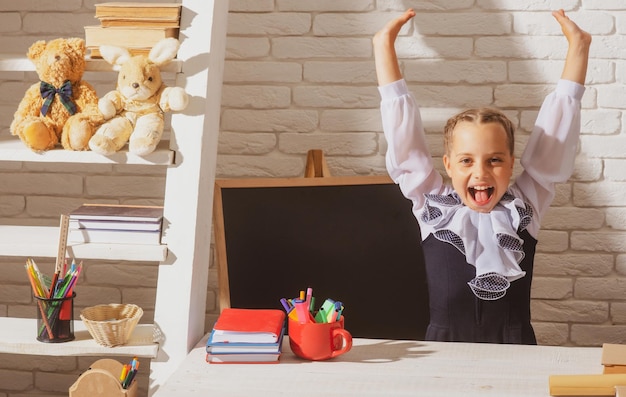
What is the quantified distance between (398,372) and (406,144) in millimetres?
637

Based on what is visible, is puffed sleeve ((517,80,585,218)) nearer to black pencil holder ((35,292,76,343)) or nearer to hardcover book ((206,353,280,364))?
A: hardcover book ((206,353,280,364))

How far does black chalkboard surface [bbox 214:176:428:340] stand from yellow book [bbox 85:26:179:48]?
458mm

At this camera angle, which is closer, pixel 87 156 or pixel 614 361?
pixel 614 361

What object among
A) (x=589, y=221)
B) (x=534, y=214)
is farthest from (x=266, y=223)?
(x=589, y=221)

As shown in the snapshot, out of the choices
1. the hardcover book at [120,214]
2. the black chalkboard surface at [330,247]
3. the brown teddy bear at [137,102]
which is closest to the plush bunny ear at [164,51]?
the brown teddy bear at [137,102]

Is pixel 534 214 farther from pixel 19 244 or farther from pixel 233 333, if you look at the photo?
pixel 19 244

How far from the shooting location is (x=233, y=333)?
64.8 inches

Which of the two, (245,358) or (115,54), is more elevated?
(115,54)

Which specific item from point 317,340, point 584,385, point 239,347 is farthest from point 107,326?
point 584,385

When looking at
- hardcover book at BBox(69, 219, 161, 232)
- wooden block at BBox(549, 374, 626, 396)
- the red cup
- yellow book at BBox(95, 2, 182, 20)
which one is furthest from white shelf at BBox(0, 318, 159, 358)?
wooden block at BBox(549, 374, 626, 396)

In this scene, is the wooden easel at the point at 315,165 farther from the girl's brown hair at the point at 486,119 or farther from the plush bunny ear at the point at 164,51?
the plush bunny ear at the point at 164,51

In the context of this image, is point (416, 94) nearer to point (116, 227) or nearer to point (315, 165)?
point (315, 165)

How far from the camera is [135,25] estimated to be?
1.84 metres

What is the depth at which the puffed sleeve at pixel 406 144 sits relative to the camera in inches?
78.6
